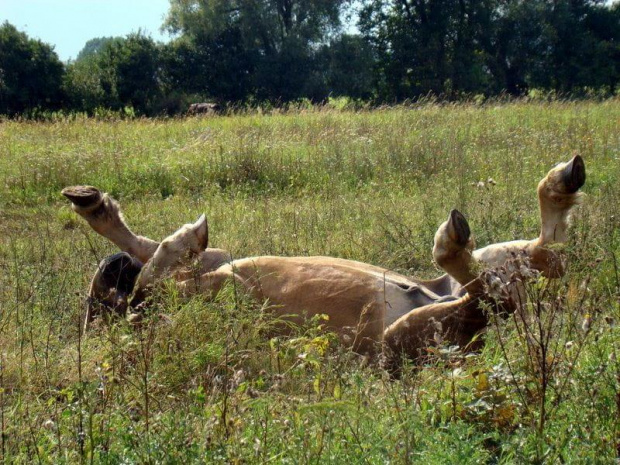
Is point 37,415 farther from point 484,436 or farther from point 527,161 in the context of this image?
point 527,161

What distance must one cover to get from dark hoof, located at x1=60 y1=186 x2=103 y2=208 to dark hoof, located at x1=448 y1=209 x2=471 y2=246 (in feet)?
8.82

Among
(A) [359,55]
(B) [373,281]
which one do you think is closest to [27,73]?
(A) [359,55]

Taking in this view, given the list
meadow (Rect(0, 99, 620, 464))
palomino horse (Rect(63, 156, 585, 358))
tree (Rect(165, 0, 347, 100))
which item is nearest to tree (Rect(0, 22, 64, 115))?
tree (Rect(165, 0, 347, 100))

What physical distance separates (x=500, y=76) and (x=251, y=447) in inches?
1816

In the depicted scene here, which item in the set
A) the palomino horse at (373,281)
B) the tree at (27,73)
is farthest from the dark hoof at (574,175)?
the tree at (27,73)

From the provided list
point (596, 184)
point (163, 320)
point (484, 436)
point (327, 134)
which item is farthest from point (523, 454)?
point (327, 134)

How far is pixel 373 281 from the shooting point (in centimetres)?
476

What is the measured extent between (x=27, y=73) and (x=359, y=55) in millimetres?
17719

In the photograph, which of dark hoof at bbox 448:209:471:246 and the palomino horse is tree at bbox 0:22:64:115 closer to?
the palomino horse

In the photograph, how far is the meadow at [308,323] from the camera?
8.98 feet

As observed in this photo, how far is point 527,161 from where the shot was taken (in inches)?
424

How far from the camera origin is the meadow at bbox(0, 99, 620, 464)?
2.74 meters

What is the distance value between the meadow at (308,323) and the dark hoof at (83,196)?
501 millimetres

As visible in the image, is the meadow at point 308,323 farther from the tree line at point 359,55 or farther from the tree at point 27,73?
the tree line at point 359,55
